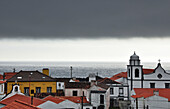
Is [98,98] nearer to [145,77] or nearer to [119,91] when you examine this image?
[119,91]

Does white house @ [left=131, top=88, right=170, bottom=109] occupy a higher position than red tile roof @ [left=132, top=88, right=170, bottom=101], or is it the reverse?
red tile roof @ [left=132, top=88, right=170, bottom=101]

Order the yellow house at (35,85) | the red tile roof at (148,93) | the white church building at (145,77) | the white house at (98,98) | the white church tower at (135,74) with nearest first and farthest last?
the red tile roof at (148,93) < the white house at (98,98) < the yellow house at (35,85) < the white church building at (145,77) < the white church tower at (135,74)

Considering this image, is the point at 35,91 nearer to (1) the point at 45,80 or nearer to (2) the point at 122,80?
(1) the point at 45,80

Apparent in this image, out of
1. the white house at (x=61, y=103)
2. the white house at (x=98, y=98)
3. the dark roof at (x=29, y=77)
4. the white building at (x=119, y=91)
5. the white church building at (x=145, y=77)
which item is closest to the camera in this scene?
the white house at (x=61, y=103)

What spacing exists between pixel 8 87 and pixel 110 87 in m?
20.4

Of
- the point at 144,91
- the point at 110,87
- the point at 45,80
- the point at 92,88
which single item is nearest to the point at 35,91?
the point at 45,80

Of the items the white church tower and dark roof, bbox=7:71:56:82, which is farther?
the white church tower

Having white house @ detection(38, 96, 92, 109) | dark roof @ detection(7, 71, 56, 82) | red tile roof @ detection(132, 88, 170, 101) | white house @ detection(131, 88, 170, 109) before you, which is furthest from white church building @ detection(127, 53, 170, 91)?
white house @ detection(38, 96, 92, 109)

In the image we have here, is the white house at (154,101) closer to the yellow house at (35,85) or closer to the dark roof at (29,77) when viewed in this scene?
the yellow house at (35,85)

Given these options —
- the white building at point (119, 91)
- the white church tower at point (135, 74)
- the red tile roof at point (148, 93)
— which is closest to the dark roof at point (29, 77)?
the white building at point (119, 91)

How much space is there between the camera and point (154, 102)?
50.8 m

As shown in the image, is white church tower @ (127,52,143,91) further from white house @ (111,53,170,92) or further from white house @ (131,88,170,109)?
white house @ (131,88,170,109)

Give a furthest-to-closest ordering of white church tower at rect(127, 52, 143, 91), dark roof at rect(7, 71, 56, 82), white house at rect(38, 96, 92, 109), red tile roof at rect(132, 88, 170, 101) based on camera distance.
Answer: white church tower at rect(127, 52, 143, 91), dark roof at rect(7, 71, 56, 82), red tile roof at rect(132, 88, 170, 101), white house at rect(38, 96, 92, 109)

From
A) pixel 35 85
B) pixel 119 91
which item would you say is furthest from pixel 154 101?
pixel 35 85
